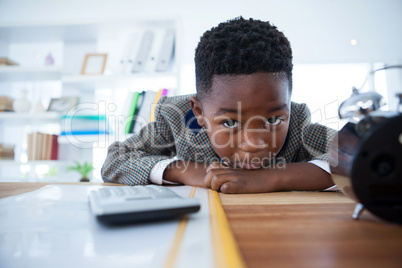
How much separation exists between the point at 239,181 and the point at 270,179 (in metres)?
0.08

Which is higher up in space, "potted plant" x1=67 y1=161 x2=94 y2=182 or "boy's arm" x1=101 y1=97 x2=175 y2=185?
"boy's arm" x1=101 y1=97 x2=175 y2=185

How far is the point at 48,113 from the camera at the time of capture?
1754mm

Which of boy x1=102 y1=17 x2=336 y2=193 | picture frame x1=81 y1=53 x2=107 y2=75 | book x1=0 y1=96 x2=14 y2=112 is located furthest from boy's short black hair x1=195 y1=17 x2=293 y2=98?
book x1=0 y1=96 x2=14 y2=112

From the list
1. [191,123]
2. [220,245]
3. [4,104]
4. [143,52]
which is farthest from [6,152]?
[220,245]

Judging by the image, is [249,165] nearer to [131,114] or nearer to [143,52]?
[131,114]

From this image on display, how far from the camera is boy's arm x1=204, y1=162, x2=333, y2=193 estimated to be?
20.6 inches

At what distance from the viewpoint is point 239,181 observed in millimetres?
521

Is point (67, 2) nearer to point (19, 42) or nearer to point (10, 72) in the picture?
point (19, 42)

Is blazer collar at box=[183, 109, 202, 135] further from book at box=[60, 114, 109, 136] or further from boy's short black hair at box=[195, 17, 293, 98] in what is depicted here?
book at box=[60, 114, 109, 136]

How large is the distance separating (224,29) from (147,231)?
1.86ft

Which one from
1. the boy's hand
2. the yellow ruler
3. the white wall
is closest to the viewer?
the yellow ruler

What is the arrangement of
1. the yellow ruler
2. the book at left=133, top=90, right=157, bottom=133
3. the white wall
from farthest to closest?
the white wall < the book at left=133, top=90, right=157, bottom=133 < the yellow ruler

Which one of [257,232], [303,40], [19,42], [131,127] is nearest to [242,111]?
[257,232]

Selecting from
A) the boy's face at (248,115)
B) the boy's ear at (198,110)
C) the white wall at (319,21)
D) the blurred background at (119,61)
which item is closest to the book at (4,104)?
the blurred background at (119,61)
